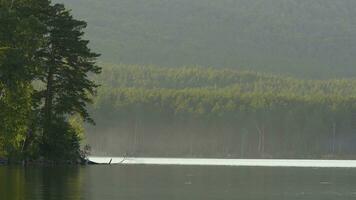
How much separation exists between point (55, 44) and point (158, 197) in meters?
34.7

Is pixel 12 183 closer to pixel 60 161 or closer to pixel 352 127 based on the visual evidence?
pixel 60 161

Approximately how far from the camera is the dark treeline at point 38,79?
58938 mm

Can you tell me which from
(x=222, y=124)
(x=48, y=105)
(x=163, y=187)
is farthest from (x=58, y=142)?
(x=222, y=124)

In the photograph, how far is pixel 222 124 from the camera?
166 m

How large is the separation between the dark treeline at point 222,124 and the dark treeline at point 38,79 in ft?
265

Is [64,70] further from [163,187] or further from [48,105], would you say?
[163,187]

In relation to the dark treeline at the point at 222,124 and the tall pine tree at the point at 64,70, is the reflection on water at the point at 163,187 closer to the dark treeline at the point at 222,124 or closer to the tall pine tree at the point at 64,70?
the tall pine tree at the point at 64,70

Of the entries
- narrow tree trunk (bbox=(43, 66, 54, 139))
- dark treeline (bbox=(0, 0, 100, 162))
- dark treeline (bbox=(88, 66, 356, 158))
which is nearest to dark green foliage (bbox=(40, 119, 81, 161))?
dark treeline (bbox=(0, 0, 100, 162))

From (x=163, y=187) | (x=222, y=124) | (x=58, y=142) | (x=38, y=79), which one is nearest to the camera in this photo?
(x=163, y=187)

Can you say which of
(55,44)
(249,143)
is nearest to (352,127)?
(249,143)

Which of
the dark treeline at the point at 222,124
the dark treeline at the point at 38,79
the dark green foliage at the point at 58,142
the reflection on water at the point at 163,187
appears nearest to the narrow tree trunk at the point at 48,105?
the dark treeline at the point at 38,79

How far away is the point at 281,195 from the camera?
40.8 m

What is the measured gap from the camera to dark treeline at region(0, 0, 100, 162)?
5894 cm

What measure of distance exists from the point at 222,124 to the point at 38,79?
97.0 meters
